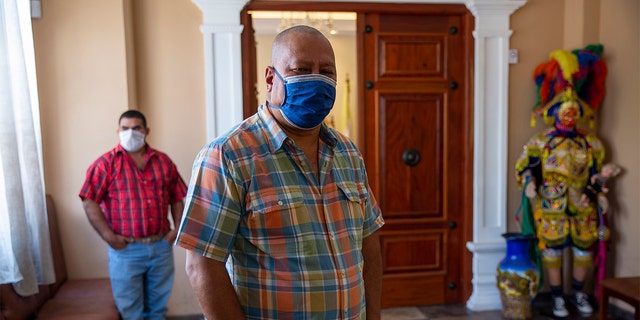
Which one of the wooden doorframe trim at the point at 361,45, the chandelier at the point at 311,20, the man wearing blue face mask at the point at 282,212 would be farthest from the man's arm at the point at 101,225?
the chandelier at the point at 311,20

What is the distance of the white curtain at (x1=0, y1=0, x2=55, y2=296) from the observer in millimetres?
2258

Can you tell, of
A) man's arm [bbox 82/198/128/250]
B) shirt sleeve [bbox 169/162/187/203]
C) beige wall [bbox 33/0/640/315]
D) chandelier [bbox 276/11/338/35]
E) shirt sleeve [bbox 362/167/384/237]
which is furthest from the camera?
chandelier [bbox 276/11/338/35]

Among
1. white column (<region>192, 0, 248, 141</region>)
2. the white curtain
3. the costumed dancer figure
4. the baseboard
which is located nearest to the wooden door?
the costumed dancer figure

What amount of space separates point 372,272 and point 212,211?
61 centimetres

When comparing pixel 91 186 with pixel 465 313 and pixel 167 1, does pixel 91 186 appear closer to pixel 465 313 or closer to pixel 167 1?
pixel 167 1

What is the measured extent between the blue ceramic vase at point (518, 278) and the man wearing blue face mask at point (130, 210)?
6.92 ft

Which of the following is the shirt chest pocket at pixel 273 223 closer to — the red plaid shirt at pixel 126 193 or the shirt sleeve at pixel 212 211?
the shirt sleeve at pixel 212 211

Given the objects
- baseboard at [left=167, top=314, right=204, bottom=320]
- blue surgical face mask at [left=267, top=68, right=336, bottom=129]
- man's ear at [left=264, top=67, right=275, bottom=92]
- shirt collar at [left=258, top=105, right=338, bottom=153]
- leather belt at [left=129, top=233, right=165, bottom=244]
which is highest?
man's ear at [left=264, top=67, right=275, bottom=92]

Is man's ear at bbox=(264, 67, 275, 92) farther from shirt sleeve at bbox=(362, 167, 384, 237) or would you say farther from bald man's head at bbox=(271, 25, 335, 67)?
shirt sleeve at bbox=(362, 167, 384, 237)

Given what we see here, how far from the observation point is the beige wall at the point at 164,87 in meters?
3.10

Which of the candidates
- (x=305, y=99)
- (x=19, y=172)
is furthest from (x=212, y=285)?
(x=19, y=172)

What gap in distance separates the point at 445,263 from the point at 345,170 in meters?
2.54

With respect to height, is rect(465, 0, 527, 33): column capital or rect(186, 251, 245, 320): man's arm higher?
rect(465, 0, 527, 33): column capital

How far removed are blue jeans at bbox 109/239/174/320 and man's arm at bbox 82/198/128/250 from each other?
0.06 m
